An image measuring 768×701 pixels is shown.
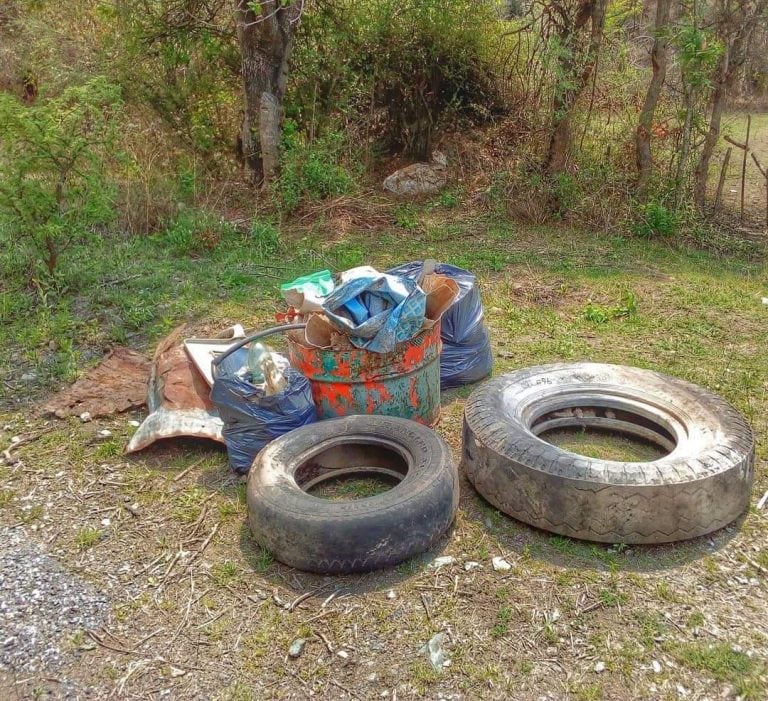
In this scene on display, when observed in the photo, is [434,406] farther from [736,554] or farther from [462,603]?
[736,554]

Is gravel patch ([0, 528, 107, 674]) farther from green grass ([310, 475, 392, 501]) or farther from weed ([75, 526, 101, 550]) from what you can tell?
green grass ([310, 475, 392, 501])

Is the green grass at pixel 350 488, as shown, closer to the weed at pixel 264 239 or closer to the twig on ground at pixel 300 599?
the twig on ground at pixel 300 599

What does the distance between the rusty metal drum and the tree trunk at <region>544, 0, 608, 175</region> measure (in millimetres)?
5043

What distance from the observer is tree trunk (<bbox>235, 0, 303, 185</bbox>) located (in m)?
8.20

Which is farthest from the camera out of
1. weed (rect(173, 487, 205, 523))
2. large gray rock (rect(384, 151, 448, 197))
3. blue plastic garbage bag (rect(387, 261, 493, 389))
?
large gray rock (rect(384, 151, 448, 197))

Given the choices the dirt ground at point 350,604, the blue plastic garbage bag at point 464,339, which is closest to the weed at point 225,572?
the dirt ground at point 350,604

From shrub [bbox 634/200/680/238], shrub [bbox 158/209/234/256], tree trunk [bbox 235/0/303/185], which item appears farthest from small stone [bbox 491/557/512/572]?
tree trunk [bbox 235/0/303/185]

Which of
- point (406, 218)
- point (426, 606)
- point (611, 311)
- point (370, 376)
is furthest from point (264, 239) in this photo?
point (426, 606)

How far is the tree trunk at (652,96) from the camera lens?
23.5ft

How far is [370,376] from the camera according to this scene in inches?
142

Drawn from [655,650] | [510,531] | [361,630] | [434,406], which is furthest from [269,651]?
[434,406]

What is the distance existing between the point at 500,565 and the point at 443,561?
24 centimetres

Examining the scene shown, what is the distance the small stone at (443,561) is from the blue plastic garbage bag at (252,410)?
1.07m

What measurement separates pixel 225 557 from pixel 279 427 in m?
0.75
